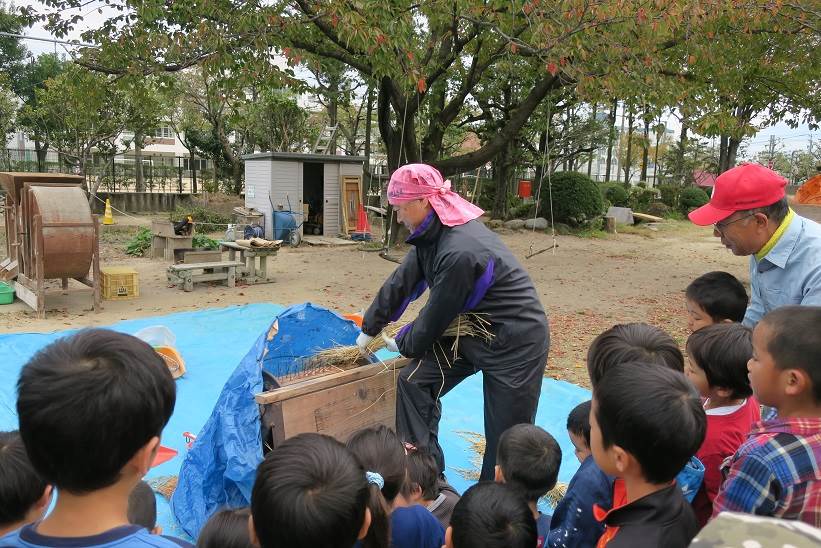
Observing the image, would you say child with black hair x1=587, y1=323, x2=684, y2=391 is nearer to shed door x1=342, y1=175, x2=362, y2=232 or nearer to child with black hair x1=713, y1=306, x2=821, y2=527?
child with black hair x1=713, y1=306, x2=821, y2=527

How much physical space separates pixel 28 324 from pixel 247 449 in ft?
Result: 15.5

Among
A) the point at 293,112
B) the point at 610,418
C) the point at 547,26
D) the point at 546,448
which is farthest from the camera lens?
the point at 293,112

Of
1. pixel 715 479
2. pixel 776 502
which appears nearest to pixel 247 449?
pixel 715 479

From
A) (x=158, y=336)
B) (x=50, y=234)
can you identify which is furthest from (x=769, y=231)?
(x=50, y=234)

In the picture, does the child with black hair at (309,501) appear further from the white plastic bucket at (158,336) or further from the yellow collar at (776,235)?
the white plastic bucket at (158,336)

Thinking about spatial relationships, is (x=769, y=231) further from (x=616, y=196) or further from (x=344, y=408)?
(x=616, y=196)

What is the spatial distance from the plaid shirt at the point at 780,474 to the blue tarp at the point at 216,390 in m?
1.86

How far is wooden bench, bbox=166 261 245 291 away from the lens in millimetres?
8000

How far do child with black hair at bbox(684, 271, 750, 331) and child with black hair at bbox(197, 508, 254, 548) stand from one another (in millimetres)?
1760

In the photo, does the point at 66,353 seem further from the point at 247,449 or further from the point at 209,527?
the point at 247,449

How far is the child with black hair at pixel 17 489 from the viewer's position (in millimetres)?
1526

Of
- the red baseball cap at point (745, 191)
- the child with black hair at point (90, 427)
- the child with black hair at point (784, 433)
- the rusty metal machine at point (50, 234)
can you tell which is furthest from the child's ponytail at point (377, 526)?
the rusty metal machine at point (50, 234)

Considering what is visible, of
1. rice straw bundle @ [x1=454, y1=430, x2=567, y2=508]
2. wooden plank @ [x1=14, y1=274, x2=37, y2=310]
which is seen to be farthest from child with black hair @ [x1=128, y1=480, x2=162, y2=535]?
wooden plank @ [x1=14, y1=274, x2=37, y2=310]

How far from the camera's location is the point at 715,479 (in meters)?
1.79
